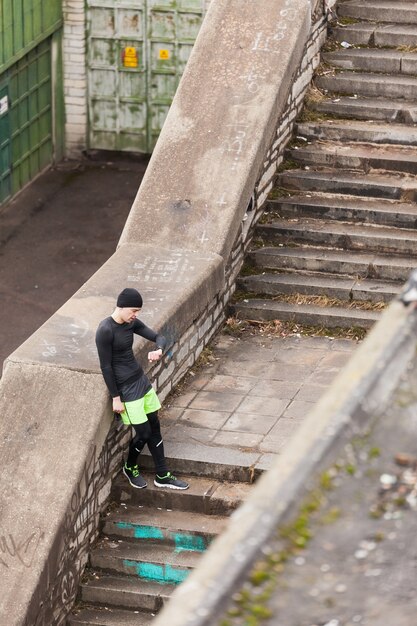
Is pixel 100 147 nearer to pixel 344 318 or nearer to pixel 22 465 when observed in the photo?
pixel 344 318

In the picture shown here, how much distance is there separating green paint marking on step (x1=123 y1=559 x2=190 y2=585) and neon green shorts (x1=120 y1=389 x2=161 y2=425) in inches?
37.6

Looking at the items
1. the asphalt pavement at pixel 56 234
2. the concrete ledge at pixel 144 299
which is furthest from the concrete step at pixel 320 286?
the asphalt pavement at pixel 56 234

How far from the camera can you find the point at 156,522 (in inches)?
403

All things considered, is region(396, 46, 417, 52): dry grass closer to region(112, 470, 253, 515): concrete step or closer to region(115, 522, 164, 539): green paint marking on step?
region(112, 470, 253, 515): concrete step

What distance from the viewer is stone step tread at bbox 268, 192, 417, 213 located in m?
12.8

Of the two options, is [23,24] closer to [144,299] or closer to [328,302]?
[328,302]

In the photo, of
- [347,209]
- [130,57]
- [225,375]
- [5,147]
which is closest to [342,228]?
[347,209]

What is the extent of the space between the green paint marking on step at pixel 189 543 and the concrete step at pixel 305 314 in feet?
8.93

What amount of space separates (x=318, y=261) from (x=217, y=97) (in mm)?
1596

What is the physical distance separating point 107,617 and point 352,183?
4.77 metres

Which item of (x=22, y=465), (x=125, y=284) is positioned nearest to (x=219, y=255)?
(x=125, y=284)

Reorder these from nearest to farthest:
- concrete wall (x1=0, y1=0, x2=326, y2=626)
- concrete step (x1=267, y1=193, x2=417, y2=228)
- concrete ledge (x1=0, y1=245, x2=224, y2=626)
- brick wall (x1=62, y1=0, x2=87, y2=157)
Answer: concrete ledge (x1=0, y1=245, x2=224, y2=626)
concrete wall (x1=0, y1=0, x2=326, y2=626)
concrete step (x1=267, y1=193, x2=417, y2=228)
brick wall (x1=62, y1=0, x2=87, y2=157)

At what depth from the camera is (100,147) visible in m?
20.4

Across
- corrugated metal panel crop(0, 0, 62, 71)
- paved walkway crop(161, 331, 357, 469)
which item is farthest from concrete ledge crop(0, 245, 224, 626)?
corrugated metal panel crop(0, 0, 62, 71)
